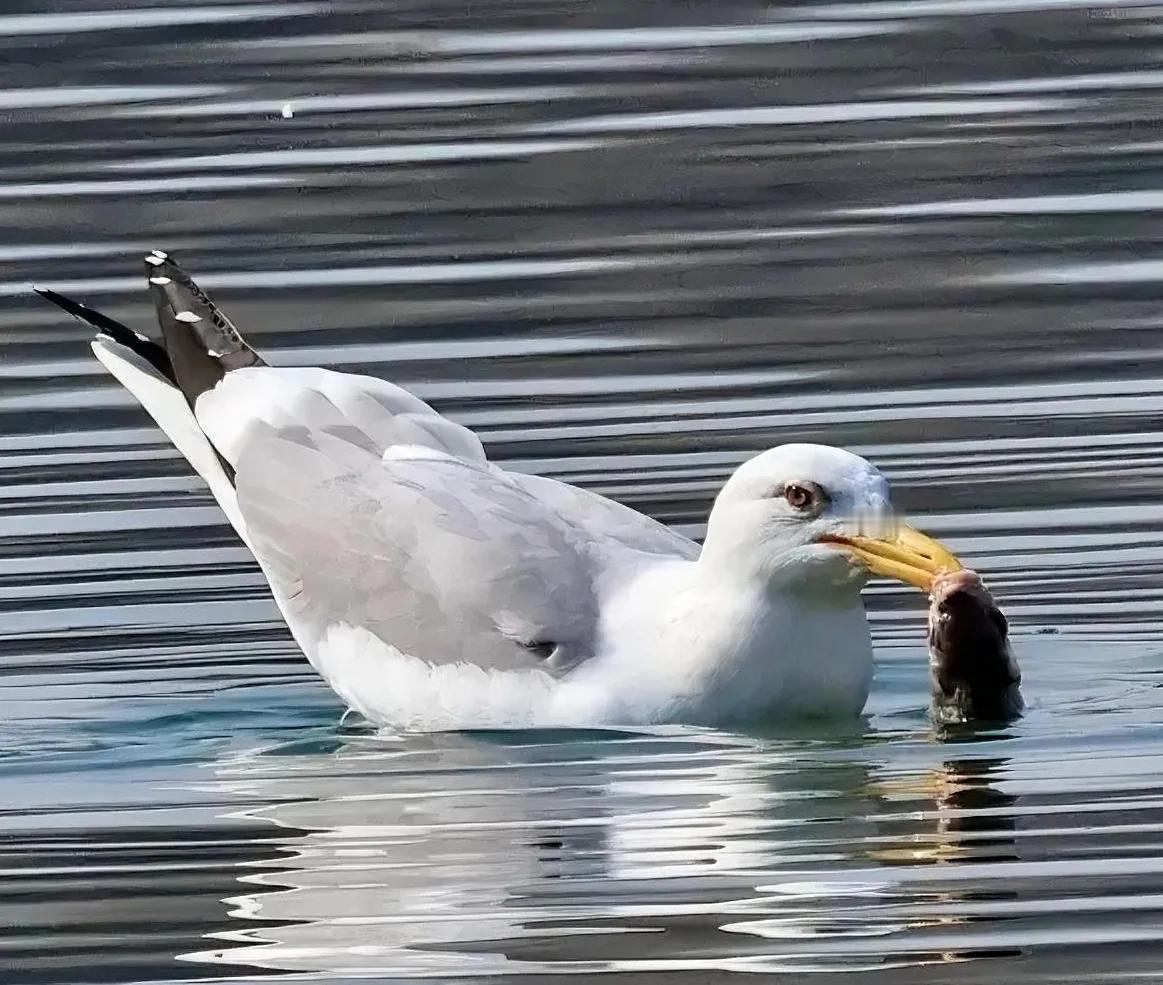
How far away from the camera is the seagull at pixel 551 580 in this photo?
35.0ft

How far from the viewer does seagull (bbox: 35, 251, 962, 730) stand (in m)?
10.7

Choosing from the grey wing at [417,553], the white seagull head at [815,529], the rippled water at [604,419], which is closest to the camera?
the rippled water at [604,419]

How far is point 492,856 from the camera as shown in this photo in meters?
9.07

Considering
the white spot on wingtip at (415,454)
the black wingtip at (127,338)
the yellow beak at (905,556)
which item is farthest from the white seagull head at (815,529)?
the black wingtip at (127,338)

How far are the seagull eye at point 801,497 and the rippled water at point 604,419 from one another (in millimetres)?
609

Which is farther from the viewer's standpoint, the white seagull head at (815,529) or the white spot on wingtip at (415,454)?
the white spot on wingtip at (415,454)

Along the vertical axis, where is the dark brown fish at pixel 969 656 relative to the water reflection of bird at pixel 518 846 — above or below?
above

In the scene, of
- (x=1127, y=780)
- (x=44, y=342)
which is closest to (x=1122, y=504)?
(x=1127, y=780)

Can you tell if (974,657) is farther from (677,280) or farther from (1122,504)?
(677,280)

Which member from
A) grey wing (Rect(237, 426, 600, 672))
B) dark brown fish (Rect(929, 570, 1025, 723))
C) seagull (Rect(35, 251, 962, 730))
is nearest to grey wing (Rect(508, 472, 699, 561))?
seagull (Rect(35, 251, 962, 730))

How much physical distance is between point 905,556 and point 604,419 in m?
3.69

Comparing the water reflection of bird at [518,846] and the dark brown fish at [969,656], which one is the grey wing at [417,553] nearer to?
the water reflection of bird at [518,846]

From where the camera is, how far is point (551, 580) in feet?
35.7

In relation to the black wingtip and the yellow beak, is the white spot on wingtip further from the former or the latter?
the yellow beak
